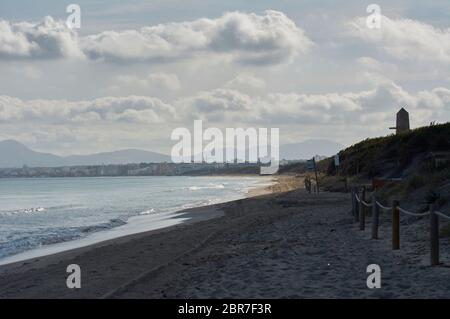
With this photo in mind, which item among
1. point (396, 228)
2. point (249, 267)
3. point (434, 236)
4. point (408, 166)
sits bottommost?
point (249, 267)

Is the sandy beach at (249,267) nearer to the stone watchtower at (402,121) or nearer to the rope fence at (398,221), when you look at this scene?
the rope fence at (398,221)

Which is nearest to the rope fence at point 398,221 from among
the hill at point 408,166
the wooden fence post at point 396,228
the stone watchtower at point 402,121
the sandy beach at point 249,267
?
the wooden fence post at point 396,228

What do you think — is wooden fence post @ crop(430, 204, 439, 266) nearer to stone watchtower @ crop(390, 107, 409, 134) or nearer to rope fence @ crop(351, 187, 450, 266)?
rope fence @ crop(351, 187, 450, 266)

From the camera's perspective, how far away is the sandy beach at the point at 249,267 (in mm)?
9219

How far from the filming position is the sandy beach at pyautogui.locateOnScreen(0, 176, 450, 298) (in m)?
9.22

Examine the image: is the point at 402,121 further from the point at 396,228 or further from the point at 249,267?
the point at 249,267

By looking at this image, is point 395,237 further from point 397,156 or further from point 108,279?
point 397,156

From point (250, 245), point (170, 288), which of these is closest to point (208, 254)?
point (250, 245)

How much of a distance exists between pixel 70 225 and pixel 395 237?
18519 mm

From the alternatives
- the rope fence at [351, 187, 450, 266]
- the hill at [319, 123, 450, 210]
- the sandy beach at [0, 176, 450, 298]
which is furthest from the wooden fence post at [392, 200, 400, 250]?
the hill at [319, 123, 450, 210]

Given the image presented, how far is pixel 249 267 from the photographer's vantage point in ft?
36.8

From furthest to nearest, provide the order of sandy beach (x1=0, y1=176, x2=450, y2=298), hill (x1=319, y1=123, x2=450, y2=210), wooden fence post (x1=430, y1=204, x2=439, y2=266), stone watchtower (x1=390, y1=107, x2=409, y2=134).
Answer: stone watchtower (x1=390, y1=107, x2=409, y2=134) → hill (x1=319, y1=123, x2=450, y2=210) → wooden fence post (x1=430, y1=204, x2=439, y2=266) → sandy beach (x1=0, y1=176, x2=450, y2=298)

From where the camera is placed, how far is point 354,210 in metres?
18.5

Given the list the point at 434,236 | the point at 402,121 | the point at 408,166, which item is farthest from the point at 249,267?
the point at 402,121
